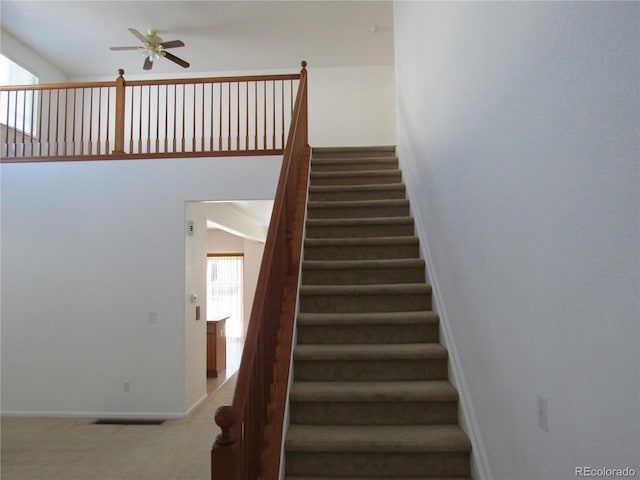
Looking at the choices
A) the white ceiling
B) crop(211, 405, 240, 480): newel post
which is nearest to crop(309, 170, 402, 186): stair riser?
the white ceiling

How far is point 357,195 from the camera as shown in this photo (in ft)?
12.7

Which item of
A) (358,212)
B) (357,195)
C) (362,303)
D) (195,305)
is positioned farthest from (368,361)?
(195,305)

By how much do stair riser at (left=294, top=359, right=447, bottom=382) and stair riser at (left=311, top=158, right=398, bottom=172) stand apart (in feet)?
8.10

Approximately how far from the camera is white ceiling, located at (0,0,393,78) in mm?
5160

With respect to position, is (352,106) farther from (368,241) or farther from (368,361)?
(368,361)

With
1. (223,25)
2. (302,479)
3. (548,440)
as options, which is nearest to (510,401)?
(548,440)

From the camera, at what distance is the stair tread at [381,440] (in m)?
1.98

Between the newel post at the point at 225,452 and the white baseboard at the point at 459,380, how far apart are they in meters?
1.20

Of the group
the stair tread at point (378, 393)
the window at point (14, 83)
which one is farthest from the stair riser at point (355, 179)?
the window at point (14, 83)

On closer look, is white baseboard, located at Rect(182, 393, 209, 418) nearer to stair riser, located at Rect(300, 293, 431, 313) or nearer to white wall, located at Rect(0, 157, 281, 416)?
white wall, located at Rect(0, 157, 281, 416)

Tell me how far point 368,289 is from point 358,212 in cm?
106

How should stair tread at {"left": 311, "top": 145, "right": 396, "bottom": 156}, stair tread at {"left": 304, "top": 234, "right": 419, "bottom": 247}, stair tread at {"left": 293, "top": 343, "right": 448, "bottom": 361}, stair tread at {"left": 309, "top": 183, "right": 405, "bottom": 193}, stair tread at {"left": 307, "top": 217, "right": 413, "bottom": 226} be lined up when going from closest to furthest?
1. stair tread at {"left": 293, "top": 343, "right": 448, "bottom": 361}
2. stair tread at {"left": 304, "top": 234, "right": 419, "bottom": 247}
3. stair tread at {"left": 307, "top": 217, "right": 413, "bottom": 226}
4. stair tread at {"left": 309, "top": 183, "right": 405, "bottom": 193}
5. stair tread at {"left": 311, "top": 145, "right": 396, "bottom": 156}

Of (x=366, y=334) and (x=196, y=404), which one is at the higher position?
(x=366, y=334)

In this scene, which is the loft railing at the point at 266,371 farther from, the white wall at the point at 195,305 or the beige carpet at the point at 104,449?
the white wall at the point at 195,305
